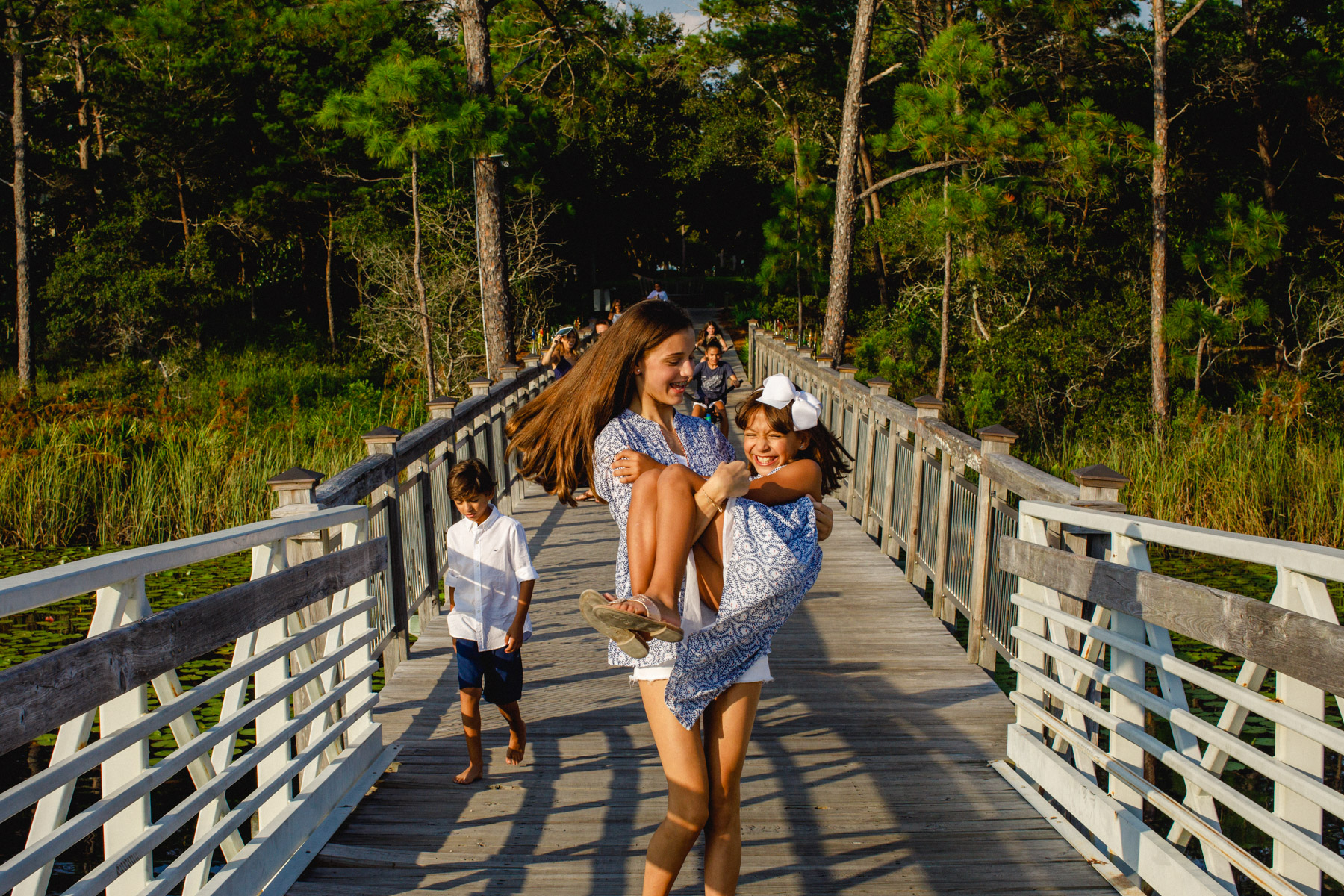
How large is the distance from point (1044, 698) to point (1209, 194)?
25447 millimetres

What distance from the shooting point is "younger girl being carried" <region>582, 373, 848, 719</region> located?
7.90ft

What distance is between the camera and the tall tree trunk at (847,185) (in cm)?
1841

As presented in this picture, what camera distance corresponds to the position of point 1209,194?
25453 mm

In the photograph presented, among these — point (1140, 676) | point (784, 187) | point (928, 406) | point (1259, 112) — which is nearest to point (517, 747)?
point (1140, 676)

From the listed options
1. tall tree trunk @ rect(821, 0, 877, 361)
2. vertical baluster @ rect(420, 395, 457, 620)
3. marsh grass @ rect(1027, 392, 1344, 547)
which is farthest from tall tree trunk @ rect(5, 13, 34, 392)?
marsh grass @ rect(1027, 392, 1344, 547)

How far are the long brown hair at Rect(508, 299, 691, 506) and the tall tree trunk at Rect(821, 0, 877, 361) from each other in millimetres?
15171

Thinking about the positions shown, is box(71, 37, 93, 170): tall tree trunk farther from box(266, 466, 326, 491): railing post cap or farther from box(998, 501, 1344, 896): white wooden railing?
box(998, 501, 1344, 896): white wooden railing

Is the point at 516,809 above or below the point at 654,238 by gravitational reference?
below

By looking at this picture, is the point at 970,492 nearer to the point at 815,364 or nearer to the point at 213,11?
the point at 815,364

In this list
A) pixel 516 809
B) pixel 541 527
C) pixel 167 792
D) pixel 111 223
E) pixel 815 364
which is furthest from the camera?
pixel 111 223

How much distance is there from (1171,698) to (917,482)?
3.92 metres

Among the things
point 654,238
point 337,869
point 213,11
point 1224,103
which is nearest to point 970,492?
point 337,869

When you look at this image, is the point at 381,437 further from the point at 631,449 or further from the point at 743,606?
the point at 743,606

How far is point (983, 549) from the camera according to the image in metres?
5.16
